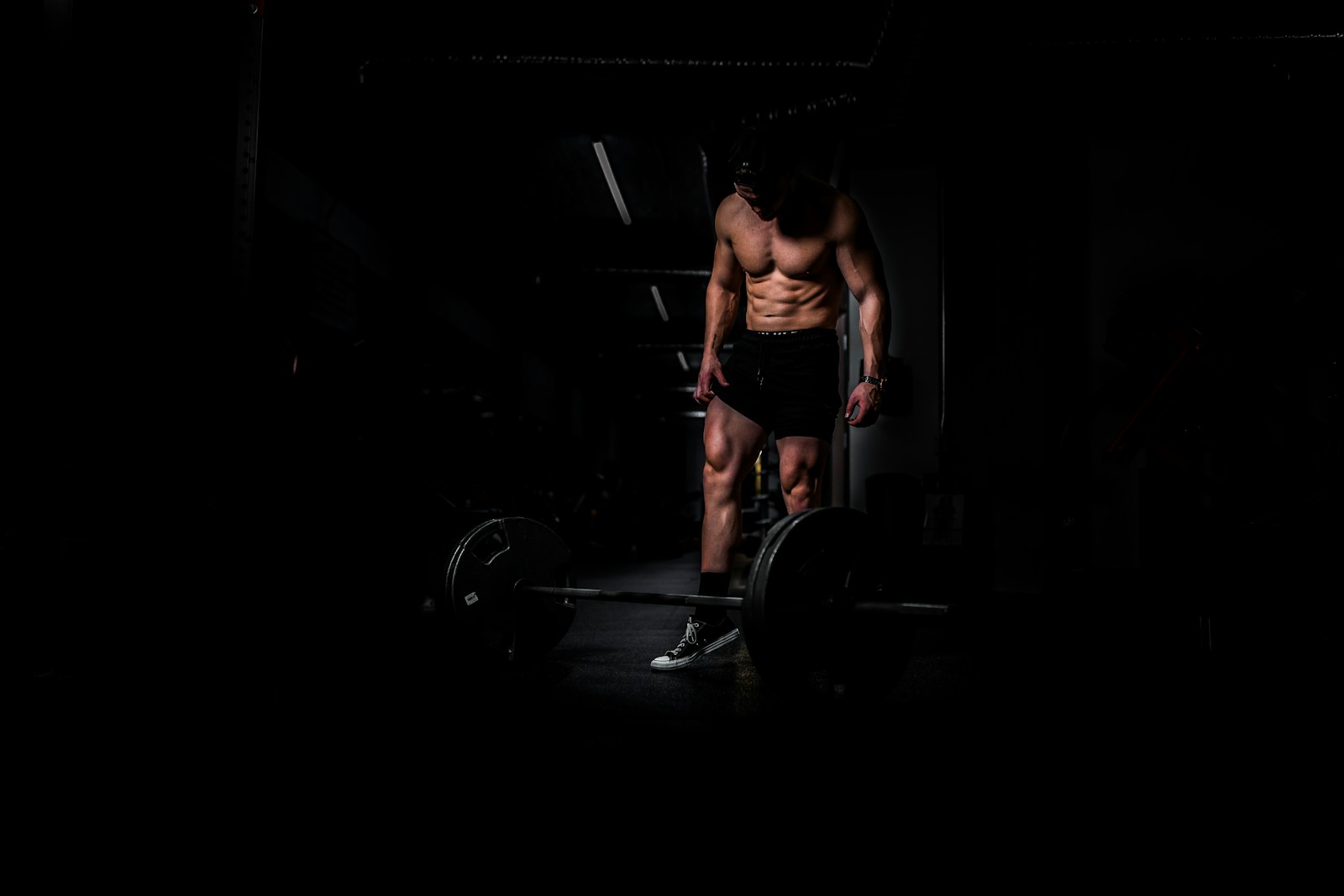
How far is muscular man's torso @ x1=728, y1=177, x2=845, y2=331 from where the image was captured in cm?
226

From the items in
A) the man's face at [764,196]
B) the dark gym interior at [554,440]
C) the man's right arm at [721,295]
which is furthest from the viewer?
the man's right arm at [721,295]

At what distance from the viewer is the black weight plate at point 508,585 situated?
2.03 metres

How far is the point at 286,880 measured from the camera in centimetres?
86

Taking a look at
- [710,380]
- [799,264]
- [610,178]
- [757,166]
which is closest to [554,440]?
[610,178]

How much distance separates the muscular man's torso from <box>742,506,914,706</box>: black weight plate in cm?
79

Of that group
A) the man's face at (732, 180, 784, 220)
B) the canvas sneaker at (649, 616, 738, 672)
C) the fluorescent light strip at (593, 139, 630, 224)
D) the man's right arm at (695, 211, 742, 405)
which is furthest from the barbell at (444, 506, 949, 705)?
the fluorescent light strip at (593, 139, 630, 224)

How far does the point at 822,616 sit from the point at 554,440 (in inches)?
212

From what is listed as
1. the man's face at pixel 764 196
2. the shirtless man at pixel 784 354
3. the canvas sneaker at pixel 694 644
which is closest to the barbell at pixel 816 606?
the canvas sneaker at pixel 694 644

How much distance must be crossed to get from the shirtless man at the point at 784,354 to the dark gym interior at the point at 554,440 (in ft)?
1.46

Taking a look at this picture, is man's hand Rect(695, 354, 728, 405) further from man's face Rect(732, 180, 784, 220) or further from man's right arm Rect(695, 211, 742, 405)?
man's face Rect(732, 180, 784, 220)

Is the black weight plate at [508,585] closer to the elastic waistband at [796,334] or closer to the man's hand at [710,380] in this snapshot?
the man's hand at [710,380]

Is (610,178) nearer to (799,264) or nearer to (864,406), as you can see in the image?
(799,264)

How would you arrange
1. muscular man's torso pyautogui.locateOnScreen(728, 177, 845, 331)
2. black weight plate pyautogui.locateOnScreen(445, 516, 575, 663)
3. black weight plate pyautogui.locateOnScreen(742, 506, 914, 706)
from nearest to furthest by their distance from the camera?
black weight plate pyautogui.locateOnScreen(742, 506, 914, 706)
black weight plate pyautogui.locateOnScreen(445, 516, 575, 663)
muscular man's torso pyautogui.locateOnScreen(728, 177, 845, 331)

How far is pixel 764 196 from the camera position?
2170 mm
